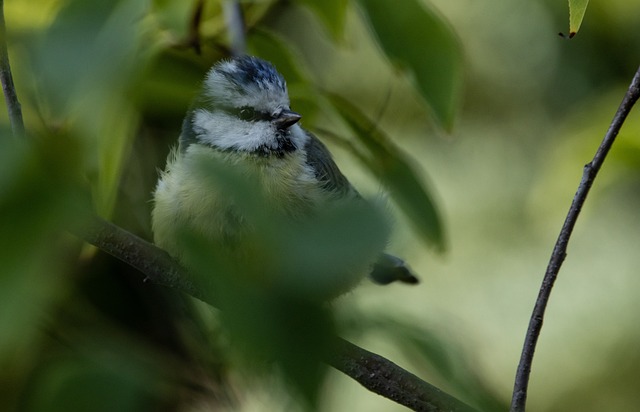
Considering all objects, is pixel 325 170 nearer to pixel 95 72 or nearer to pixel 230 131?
pixel 230 131

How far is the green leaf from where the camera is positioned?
112 cm

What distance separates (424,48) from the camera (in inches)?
45.1

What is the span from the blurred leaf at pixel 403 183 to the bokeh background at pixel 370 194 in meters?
0.03

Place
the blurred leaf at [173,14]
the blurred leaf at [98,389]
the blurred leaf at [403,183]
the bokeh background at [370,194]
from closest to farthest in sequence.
Answer: the bokeh background at [370,194] → the blurred leaf at [98,389] → the blurred leaf at [173,14] → the blurred leaf at [403,183]

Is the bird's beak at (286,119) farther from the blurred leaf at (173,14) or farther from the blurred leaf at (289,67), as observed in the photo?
the blurred leaf at (173,14)

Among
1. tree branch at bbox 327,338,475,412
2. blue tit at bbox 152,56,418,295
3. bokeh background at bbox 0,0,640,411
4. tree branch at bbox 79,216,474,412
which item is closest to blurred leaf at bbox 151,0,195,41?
bokeh background at bbox 0,0,640,411

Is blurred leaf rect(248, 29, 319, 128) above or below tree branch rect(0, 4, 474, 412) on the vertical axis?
above

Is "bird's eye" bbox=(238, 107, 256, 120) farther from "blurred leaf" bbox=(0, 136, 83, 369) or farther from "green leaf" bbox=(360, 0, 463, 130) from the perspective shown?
"blurred leaf" bbox=(0, 136, 83, 369)

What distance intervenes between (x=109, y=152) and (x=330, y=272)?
0.55 m

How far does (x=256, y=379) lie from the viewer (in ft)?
1.65

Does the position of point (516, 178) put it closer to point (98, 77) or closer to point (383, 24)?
point (383, 24)

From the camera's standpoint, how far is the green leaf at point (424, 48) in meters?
1.12

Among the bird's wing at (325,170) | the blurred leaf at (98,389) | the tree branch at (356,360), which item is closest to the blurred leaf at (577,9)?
the tree branch at (356,360)

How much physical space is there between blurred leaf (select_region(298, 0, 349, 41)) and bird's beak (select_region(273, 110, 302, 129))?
15 centimetres
